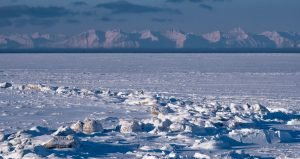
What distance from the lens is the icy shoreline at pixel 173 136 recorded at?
8.59m

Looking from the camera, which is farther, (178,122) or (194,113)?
(194,113)

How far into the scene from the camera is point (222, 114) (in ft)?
43.0

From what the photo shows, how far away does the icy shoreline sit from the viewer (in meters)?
8.59

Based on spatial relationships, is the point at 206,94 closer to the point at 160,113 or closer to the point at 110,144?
the point at 160,113

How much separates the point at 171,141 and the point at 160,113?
3088mm

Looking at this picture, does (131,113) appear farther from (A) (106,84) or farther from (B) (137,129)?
(A) (106,84)

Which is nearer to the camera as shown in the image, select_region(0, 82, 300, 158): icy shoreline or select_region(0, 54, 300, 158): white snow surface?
select_region(0, 82, 300, 158): icy shoreline

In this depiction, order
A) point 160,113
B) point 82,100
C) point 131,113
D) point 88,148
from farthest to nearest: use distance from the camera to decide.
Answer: point 82,100, point 131,113, point 160,113, point 88,148

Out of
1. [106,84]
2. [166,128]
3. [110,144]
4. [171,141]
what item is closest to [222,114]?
[166,128]

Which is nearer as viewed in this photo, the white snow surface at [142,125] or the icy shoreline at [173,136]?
the icy shoreline at [173,136]

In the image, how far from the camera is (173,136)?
10266mm

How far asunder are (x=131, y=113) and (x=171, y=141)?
4.10 m

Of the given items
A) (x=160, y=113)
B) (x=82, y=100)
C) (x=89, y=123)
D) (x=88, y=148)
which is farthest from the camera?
(x=82, y=100)

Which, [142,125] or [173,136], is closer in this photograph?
[173,136]
